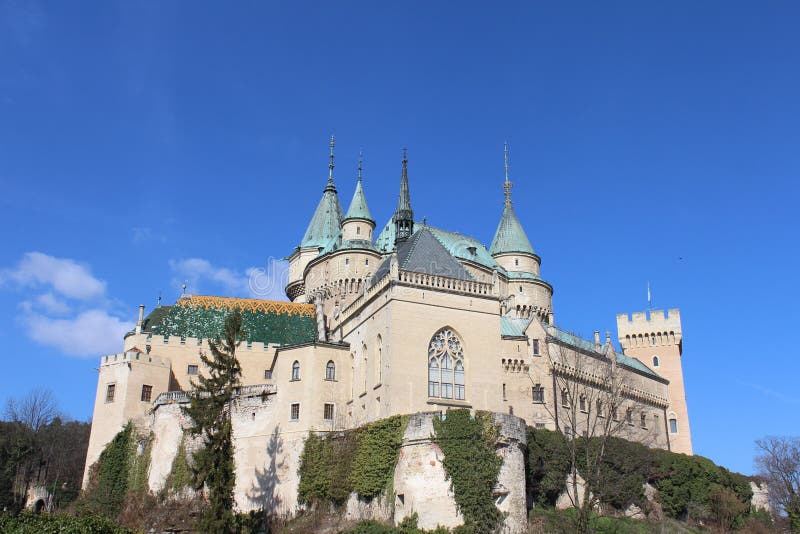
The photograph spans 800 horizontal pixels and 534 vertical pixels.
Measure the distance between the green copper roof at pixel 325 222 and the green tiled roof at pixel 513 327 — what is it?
2088cm

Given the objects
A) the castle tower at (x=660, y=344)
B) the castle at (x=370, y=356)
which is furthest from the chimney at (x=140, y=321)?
the castle tower at (x=660, y=344)

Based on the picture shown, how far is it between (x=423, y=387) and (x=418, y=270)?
26.1 feet

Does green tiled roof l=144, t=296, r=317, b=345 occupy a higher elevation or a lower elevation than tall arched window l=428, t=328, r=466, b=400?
higher

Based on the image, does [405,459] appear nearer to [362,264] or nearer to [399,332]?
[399,332]

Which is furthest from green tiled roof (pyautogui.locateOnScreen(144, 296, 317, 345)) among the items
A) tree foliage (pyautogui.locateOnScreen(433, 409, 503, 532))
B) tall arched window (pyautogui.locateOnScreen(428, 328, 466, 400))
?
tree foliage (pyautogui.locateOnScreen(433, 409, 503, 532))

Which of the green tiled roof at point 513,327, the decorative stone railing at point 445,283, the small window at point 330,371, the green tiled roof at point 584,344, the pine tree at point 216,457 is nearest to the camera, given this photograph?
the pine tree at point 216,457

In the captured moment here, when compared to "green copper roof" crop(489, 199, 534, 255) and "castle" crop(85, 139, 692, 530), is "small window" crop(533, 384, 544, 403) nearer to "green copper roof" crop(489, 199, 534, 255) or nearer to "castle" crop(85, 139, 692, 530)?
"castle" crop(85, 139, 692, 530)

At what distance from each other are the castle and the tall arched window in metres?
0.07

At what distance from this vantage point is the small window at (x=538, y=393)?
57.0 metres

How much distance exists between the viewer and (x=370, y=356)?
4738cm

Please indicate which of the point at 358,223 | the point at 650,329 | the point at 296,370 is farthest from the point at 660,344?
the point at 296,370

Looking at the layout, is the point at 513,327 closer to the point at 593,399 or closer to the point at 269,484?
the point at 593,399

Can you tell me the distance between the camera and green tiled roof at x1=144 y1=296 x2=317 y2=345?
59469 millimetres

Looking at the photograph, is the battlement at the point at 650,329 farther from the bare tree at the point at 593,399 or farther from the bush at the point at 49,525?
the bush at the point at 49,525
